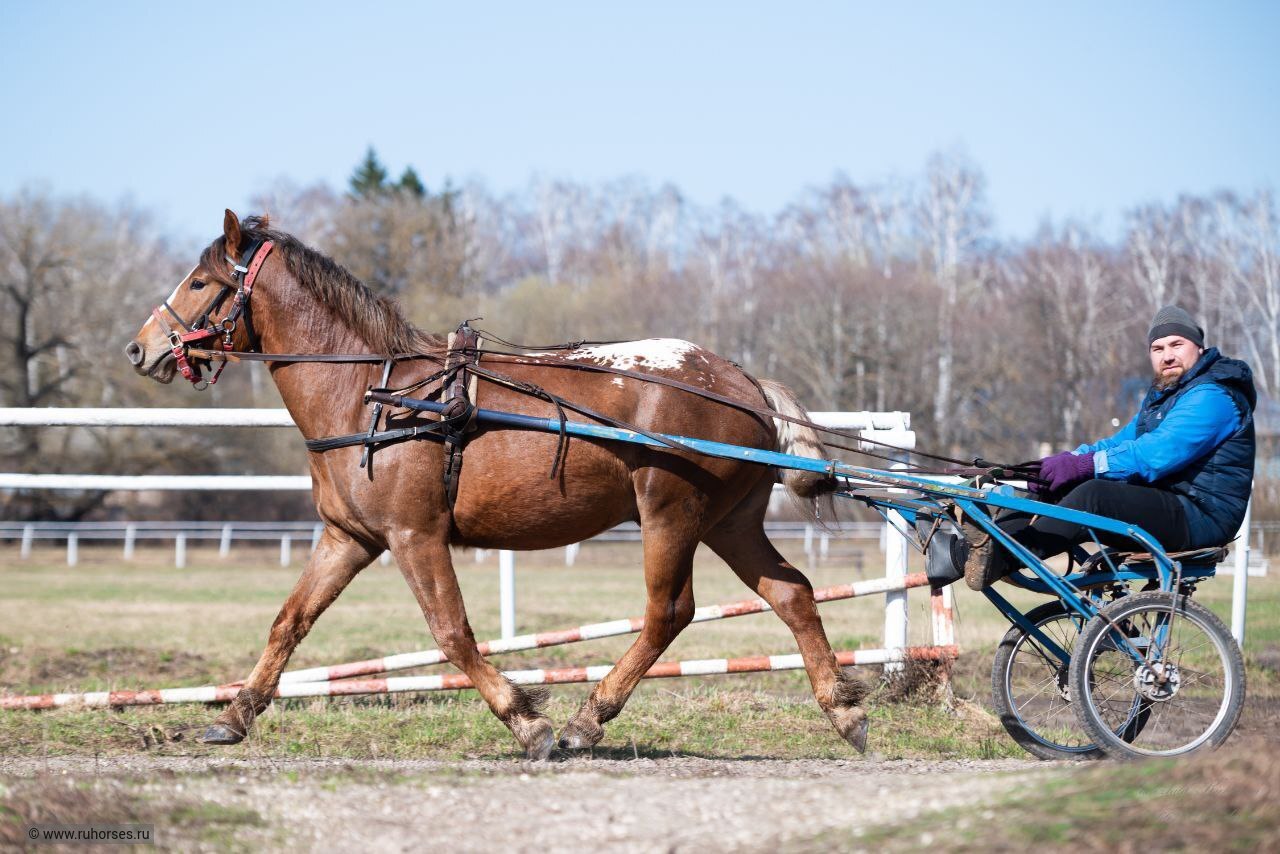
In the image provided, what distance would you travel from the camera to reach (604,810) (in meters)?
3.98

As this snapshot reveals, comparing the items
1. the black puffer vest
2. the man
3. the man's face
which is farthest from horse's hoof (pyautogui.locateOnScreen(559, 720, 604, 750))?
the man's face

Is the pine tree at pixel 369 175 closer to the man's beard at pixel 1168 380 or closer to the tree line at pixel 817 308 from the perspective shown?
the tree line at pixel 817 308

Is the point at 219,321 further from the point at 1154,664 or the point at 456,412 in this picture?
the point at 1154,664

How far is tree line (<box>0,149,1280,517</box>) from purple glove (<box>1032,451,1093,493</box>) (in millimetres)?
30533

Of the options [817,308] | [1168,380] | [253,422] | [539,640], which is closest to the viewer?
[1168,380]

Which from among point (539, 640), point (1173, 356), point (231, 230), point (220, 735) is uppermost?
point (231, 230)

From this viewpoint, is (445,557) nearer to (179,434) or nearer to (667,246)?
(179,434)

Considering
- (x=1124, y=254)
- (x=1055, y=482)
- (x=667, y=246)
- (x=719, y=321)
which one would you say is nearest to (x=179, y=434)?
(x=719, y=321)

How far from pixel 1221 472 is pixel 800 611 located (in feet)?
6.52

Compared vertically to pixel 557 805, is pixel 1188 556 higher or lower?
higher

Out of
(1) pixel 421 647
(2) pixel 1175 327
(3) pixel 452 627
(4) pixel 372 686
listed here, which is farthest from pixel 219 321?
(1) pixel 421 647

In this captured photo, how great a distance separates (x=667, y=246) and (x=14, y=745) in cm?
5075

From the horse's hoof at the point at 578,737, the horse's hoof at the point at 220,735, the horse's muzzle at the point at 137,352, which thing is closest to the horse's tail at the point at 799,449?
the horse's hoof at the point at 578,737

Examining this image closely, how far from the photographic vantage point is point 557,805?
13.2ft
